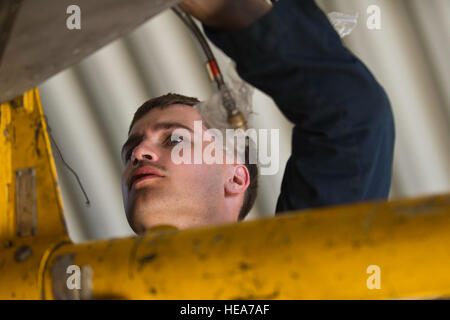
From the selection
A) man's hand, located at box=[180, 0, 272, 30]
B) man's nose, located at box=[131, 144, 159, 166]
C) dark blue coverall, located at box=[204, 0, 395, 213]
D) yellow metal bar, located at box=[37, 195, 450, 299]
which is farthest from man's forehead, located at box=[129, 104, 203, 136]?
yellow metal bar, located at box=[37, 195, 450, 299]

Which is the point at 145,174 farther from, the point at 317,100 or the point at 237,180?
the point at 317,100

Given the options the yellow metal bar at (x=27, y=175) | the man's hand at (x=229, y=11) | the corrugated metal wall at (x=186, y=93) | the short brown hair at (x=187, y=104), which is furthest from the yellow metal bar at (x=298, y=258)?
the corrugated metal wall at (x=186, y=93)

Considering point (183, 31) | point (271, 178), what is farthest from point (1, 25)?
point (271, 178)

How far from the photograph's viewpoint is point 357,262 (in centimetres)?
55

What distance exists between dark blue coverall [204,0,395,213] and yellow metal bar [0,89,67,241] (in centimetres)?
37

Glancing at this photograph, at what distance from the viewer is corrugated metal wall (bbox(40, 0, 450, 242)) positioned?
1455mm

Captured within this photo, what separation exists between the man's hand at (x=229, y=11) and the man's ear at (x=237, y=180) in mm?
575

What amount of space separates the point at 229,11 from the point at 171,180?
47cm

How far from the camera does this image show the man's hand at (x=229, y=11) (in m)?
0.81

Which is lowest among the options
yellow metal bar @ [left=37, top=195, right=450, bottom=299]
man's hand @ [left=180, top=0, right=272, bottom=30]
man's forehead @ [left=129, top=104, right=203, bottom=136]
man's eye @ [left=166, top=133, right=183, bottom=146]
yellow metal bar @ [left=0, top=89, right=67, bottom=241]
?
yellow metal bar @ [left=37, top=195, right=450, bottom=299]

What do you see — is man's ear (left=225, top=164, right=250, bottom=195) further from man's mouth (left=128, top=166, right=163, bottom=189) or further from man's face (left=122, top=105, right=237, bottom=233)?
man's mouth (left=128, top=166, right=163, bottom=189)

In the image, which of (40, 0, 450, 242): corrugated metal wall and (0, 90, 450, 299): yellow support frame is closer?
(0, 90, 450, 299): yellow support frame

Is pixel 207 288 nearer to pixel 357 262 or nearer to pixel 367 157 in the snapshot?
pixel 357 262

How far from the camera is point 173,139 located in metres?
1.26
